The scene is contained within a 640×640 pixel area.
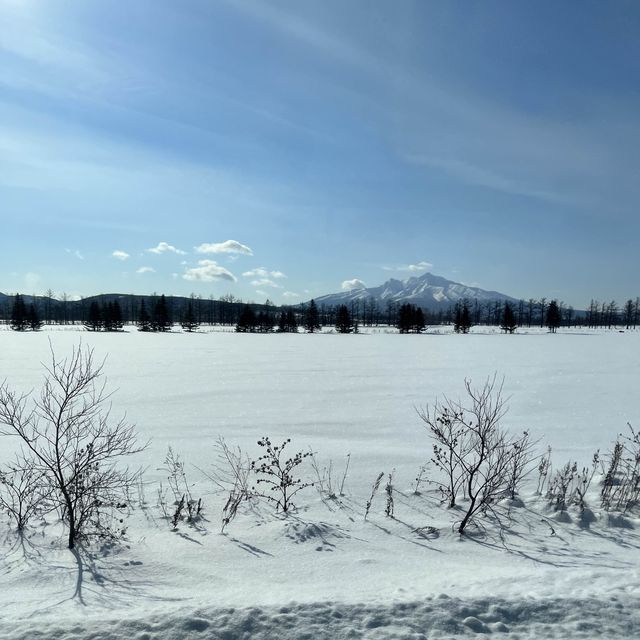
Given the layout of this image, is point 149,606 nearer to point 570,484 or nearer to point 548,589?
point 548,589

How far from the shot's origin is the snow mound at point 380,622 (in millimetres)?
3154

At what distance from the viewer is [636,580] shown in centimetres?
396

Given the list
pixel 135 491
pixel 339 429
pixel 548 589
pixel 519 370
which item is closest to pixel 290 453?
pixel 339 429

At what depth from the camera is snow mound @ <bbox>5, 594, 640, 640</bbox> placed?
124 inches

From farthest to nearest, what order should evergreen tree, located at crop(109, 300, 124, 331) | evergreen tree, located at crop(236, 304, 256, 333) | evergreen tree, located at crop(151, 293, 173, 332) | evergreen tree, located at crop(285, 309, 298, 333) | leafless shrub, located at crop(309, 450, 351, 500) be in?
evergreen tree, located at crop(285, 309, 298, 333) < evergreen tree, located at crop(236, 304, 256, 333) < evergreen tree, located at crop(151, 293, 173, 332) < evergreen tree, located at crop(109, 300, 124, 331) < leafless shrub, located at crop(309, 450, 351, 500)

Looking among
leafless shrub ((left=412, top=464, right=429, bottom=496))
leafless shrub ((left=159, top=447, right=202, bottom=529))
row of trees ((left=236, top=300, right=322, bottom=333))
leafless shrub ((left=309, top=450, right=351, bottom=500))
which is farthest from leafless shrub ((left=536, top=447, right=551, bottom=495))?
row of trees ((left=236, top=300, right=322, bottom=333))

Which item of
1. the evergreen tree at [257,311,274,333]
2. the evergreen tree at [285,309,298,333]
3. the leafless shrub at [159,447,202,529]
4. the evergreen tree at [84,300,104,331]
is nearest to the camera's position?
the leafless shrub at [159,447,202,529]

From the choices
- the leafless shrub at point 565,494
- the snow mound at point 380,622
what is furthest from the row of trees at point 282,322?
the snow mound at point 380,622

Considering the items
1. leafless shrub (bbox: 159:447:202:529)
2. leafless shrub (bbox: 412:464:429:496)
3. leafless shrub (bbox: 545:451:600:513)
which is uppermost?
leafless shrub (bbox: 545:451:600:513)

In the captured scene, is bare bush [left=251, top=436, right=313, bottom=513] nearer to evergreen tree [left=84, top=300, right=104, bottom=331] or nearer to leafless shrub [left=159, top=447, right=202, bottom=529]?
leafless shrub [left=159, top=447, right=202, bottom=529]

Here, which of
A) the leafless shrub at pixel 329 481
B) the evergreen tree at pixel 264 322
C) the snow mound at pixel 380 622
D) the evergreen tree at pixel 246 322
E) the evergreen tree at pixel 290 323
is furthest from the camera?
the evergreen tree at pixel 290 323

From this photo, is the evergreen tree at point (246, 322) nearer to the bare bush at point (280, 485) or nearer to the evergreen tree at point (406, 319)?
the evergreen tree at point (406, 319)

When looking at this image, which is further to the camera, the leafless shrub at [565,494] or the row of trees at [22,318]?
the row of trees at [22,318]

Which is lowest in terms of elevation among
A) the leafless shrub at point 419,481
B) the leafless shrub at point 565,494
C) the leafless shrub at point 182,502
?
the leafless shrub at point 182,502
